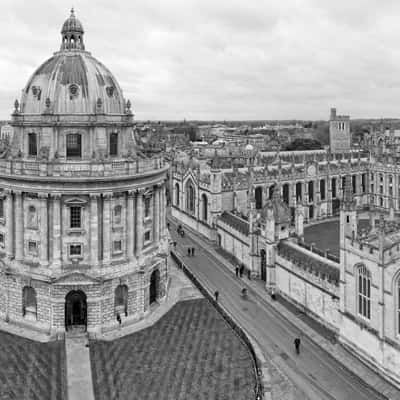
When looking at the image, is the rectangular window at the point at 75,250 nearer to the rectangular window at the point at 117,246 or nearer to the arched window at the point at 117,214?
the rectangular window at the point at 117,246

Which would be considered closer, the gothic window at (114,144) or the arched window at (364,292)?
the arched window at (364,292)

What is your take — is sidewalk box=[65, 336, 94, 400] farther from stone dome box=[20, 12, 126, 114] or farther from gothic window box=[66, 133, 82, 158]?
stone dome box=[20, 12, 126, 114]

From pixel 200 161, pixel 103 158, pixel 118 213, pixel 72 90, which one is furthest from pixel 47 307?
pixel 200 161

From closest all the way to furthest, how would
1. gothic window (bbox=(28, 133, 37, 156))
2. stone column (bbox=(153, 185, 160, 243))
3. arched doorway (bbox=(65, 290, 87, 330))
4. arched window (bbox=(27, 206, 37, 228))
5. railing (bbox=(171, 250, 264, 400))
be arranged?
railing (bbox=(171, 250, 264, 400)) → arched window (bbox=(27, 206, 37, 228)) → arched doorway (bbox=(65, 290, 87, 330)) → gothic window (bbox=(28, 133, 37, 156)) → stone column (bbox=(153, 185, 160, 243))

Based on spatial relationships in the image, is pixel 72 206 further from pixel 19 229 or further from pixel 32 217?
pixel 19 229

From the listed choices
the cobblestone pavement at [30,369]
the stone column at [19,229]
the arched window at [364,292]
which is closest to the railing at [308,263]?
the arched window at [364,292]

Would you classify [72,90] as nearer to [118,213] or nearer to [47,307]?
[118,213]

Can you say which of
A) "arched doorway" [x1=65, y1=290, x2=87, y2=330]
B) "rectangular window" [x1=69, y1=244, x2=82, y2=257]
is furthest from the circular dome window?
"arched doorway" [x1=65, y1=290, x2=87, y2=330]
